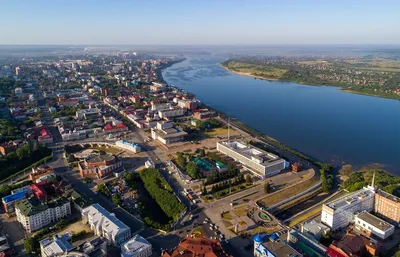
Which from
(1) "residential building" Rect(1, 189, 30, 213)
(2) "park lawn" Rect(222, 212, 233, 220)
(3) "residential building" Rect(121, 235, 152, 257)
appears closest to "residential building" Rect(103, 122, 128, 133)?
(1) "residential building" Rect(1, 189, 30, 213)

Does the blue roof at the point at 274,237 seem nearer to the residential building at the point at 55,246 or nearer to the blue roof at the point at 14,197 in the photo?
the residential building at the point at 55,246

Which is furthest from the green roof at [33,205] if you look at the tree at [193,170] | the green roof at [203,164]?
the green roof at [203,164]

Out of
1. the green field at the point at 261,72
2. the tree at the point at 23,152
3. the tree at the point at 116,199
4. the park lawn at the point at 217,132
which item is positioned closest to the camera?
the tree at the point at 116,199

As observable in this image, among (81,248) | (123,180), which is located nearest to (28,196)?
(123,180)

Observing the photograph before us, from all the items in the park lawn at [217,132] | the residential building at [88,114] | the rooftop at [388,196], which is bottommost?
the park lawn at [217,132]

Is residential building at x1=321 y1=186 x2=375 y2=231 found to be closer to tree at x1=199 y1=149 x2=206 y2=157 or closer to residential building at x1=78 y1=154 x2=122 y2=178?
tree at x1=199 y1=149 x2=206 y2=157

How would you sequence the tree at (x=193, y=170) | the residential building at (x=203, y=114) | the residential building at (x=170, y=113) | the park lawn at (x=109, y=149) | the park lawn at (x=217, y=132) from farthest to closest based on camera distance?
the residential building at (x=170, y=113), the residential building at (x=203, y=114), the park lawn at (x=217, y=132), the park lawn at (x=109, y=149), the tree at (x=193, y=170)
